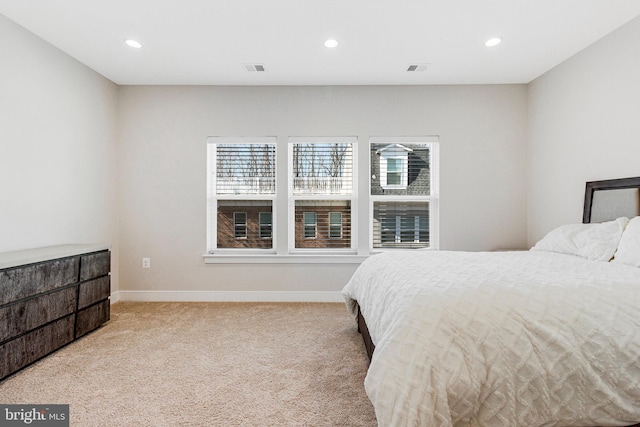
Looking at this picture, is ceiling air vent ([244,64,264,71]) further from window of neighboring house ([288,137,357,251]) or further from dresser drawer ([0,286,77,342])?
dresser drawer ([0,286,77,342])

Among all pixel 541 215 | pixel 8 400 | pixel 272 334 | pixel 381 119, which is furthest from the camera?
pixel 381 119

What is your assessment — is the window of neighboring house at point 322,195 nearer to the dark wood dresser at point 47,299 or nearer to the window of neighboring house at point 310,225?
the window of neighboring house at point 310,225

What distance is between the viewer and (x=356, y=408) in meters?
1.75

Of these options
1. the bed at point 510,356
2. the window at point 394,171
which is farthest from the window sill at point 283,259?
the bed at point 510,356

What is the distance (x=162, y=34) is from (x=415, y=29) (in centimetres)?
207

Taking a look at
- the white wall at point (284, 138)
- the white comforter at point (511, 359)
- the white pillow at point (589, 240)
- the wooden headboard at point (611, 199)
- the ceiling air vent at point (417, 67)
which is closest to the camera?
the white comforter at point (511, 359)

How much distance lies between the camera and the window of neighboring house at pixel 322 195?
390 centimetres

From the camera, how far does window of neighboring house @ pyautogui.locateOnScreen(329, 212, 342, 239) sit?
394cm

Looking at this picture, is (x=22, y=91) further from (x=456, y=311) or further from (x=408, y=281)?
(x=456, y=311)

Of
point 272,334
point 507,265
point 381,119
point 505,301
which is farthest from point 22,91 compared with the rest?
point 507,265

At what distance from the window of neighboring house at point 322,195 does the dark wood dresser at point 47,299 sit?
199cm

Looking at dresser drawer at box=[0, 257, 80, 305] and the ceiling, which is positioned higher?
the ceiling

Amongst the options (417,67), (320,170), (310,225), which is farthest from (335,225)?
(417,67)

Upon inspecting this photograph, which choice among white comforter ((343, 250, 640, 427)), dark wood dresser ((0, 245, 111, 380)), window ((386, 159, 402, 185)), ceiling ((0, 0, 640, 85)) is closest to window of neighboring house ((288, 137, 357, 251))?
window ((386, 159, 402, 185))
